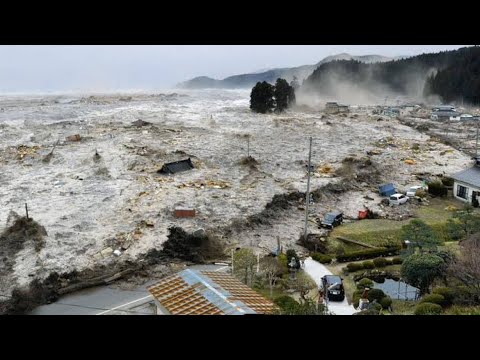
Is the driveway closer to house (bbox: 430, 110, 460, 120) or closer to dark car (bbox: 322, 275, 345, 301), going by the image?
dark car (bbox: 322, 275, 345, 301)

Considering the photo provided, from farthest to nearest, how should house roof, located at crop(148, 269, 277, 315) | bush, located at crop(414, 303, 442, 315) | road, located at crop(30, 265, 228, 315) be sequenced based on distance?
road, located at crop(30, 265, 228, 315)
bush, located at crop(414, 303, 442, 315)
house roof, located at crop(148, 269, 277, 315)

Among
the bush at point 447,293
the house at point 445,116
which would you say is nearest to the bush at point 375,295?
the bush at point 447,293

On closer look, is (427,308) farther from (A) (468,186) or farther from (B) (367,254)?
(A) (468,186)

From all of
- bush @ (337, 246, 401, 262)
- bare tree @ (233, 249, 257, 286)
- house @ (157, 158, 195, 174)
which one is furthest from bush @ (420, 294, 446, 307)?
house @ (157, 158, 195, 174)

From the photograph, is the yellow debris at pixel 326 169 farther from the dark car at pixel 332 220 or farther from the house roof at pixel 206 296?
the house roof at pixel 206 296

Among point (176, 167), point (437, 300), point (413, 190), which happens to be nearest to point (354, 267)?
point (437, 300)

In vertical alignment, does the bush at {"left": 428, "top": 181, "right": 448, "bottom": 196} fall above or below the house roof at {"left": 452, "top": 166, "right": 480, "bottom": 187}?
below

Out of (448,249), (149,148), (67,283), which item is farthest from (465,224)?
(149,148)
